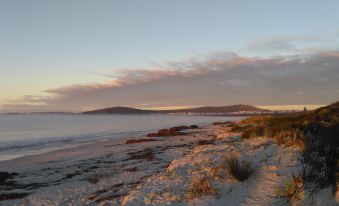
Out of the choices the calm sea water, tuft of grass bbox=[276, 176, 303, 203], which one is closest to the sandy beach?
tuft of grass bbox=[276, 176, 303, 203]

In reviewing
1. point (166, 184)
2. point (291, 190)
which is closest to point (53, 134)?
point (166, 184)

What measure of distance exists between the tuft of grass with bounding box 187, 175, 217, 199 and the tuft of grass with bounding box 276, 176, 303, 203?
1.35m

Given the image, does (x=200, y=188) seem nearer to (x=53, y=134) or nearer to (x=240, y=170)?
(x=240, y=170)

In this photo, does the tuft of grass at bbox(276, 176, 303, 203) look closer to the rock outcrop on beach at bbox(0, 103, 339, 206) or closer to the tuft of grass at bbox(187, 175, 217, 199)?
the rock outcrop on beach at bbox(0, 103, 339, 206)

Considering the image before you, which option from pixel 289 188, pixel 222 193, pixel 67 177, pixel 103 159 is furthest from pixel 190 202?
pixel 103 159

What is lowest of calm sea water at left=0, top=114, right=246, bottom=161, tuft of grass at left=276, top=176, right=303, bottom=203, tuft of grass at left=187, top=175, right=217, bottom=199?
calm sea water at left=0, top=114, right=246, bottom=161

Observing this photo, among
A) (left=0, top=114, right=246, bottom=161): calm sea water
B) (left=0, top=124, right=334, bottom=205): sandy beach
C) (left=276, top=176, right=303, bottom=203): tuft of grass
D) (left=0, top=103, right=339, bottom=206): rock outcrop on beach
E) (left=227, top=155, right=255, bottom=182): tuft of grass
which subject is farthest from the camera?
(left=0, top=114, right=246, bottom=161): calm sea water

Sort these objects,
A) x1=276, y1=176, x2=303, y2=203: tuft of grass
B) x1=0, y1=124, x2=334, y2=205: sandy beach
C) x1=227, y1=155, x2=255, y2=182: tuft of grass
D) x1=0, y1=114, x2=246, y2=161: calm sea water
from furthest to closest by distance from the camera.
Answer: x1=0, y1=114, x2=246, y2=161: calm sea water → x1=227, y1=155, x2=255, y2=182: tuft of grass → x1=0, y1=124, x2=334, y2=205: sandy beach → x1=276, y1=176, x2=303, y2=203: tuft of grass

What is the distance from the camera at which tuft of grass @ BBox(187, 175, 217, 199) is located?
7082 millimetres

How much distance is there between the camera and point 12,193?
10.8 metres

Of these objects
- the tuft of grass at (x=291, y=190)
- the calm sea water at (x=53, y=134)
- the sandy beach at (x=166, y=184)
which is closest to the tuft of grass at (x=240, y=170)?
the sandy beach at (x=166, y=184)

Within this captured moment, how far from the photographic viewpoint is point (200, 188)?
7.36 metres

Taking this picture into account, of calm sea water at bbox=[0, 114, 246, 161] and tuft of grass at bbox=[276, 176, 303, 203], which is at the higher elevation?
tuft of grass at bbox=[276, 176, 303, 203]

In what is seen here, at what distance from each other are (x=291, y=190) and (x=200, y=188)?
1.93m
